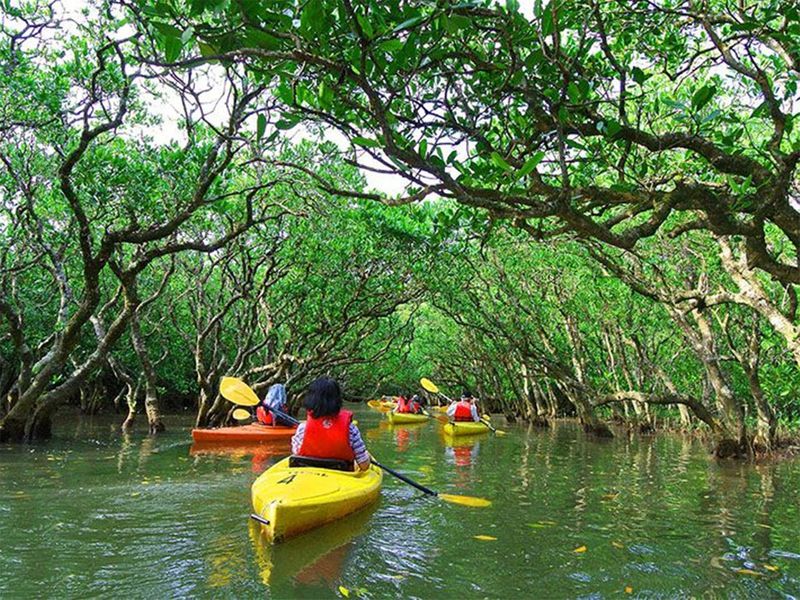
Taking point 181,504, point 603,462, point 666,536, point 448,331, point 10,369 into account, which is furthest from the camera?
point 448,331

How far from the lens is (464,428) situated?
18375 millimetres

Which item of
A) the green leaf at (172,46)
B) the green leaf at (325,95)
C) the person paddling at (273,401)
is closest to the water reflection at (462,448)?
the person paddling at (273,401)

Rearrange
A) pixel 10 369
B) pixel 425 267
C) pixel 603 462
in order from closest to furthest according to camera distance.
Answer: pixel 603 462 < pixel 425 267 < pixel 10 369

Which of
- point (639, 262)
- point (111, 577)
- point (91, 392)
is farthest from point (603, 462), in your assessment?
point (91, 392)

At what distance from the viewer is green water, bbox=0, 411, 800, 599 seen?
Result: 14.9 feet

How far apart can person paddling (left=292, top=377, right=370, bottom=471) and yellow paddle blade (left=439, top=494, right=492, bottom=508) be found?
1.74 meters

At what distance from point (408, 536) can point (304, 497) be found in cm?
116

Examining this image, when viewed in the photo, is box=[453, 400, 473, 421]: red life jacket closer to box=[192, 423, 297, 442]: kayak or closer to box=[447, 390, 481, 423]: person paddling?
box=[447, 390, 481, 423]: person paddling

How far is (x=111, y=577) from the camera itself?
4449 mm

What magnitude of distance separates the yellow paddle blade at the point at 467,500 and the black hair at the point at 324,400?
2.41m

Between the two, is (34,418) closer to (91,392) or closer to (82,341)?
(82,341)

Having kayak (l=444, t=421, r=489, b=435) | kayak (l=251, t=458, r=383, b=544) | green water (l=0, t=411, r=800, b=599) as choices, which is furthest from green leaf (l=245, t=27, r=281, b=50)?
kayak (l=444, t=421, r=489, b=435)

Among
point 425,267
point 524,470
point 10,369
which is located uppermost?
point 425,267

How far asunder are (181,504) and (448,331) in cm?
2436
